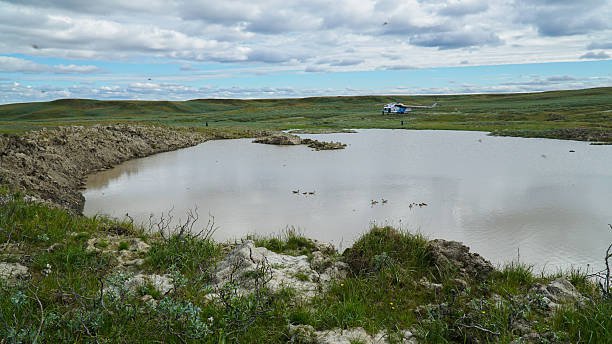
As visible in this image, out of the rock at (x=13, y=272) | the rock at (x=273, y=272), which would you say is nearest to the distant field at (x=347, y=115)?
the rock at (x=273, y=272)

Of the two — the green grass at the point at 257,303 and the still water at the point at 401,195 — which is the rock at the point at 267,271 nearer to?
the green grass at the point at 257,303

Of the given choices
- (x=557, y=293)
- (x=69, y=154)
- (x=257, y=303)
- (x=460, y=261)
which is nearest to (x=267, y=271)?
(x=257, y=303)

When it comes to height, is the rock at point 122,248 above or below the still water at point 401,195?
above

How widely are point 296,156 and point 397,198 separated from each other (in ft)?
35.7

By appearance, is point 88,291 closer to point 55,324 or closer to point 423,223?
point 55,324

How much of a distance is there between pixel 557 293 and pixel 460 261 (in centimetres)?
134


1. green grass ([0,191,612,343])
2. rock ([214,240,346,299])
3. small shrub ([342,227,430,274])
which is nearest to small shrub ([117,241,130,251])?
green grass ([0,191,612,343])

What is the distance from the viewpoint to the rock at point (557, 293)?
4906 mm

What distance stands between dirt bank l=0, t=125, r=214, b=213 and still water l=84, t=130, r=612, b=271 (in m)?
0.88

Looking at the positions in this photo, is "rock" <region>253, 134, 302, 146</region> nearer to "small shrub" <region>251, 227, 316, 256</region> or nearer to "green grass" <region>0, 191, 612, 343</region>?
"small shrub" <region>251, 227, 316, 256</region>

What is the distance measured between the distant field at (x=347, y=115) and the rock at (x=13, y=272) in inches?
1174

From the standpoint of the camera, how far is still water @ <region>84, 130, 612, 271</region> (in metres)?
9.43

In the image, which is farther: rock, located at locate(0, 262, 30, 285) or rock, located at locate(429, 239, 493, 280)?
rock, located at locate(429, 239, 493, 280)

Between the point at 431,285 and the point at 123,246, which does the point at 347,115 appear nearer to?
the point at 123,246
